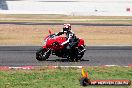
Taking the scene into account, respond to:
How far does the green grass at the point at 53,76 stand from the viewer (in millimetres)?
12670

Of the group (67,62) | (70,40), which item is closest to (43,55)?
(67,62)

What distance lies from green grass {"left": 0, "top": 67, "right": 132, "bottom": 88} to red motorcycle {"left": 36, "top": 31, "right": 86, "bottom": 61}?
333 cm

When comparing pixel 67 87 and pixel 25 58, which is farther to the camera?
pixel 25 58

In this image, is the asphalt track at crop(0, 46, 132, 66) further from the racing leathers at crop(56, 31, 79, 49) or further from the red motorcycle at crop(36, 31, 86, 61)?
the racing leathers at crop(56, 31, 79, 49)

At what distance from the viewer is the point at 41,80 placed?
13.5 meters

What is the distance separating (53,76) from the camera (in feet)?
47.2

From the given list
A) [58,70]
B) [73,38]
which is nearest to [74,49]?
[73,38]

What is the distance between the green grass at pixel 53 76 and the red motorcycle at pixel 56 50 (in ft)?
10.9

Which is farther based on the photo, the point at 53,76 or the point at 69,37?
the point at 69,37

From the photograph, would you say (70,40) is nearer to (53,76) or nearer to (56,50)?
(56,50)

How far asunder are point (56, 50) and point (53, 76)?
5.48 m

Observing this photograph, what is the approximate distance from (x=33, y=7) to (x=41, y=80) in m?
89.5

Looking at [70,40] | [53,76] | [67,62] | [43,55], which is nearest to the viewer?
[53,76]

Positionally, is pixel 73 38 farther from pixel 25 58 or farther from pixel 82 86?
pixel 82 86
